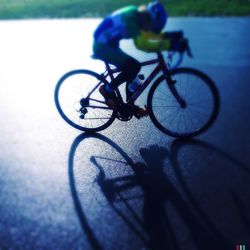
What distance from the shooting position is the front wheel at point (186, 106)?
→ 435cm

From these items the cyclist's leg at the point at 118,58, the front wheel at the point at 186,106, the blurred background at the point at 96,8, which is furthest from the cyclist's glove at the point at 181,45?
the blurred background at the point at 96,8

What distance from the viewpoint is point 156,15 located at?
3594 millimetres

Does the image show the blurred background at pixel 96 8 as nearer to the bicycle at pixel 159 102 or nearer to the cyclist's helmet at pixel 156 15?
the bicycle at pixel 159 102

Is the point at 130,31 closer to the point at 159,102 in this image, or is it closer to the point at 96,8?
→ the point at 159,102

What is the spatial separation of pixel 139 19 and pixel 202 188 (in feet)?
6.77

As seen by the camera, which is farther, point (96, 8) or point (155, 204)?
point (96, 8)

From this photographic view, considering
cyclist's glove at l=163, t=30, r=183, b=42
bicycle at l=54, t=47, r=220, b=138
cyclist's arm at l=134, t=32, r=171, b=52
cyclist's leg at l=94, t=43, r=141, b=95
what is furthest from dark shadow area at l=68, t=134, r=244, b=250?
cyclist's glove at l=163, t=30, r=183, b=42

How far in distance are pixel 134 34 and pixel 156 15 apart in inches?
14.4

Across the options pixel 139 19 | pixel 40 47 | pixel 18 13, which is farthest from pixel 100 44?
pixel 18 13

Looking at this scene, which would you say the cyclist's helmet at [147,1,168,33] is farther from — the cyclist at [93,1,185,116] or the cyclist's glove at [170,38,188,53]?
the cyclist's glove at [170,38,188,53]

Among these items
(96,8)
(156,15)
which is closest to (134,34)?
(156,15)

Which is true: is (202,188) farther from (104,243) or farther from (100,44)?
(100,44)

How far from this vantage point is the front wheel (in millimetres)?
4352

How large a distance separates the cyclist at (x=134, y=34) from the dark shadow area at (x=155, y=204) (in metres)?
1.24
